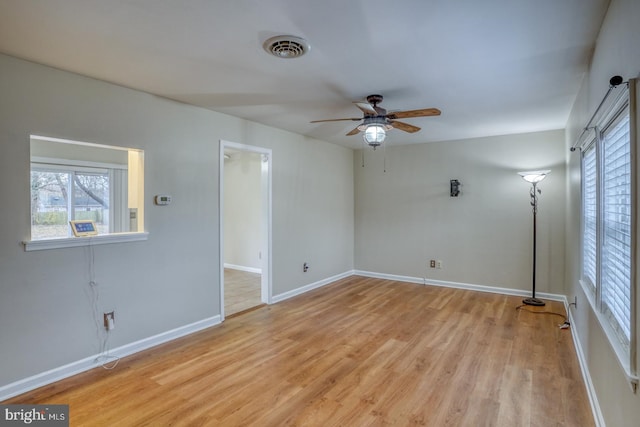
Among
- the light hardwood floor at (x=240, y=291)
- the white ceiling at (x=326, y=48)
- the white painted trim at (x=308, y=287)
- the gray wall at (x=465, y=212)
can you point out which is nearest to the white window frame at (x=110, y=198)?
the white ceiling at (x=326, y=48)

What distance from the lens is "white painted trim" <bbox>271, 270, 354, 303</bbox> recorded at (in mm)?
4826

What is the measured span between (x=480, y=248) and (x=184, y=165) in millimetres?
4425

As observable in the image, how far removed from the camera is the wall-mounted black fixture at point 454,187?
17.9ft

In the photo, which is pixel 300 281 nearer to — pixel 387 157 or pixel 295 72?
pixel 387 157

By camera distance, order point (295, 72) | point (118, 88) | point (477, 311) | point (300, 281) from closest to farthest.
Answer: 1. point (295, 72)
2. point (118, 88)
3. point (477, 311)
4. point (300, 281)

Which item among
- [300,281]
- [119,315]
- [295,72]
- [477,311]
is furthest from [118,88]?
[477,311]

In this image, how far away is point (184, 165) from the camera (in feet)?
11.8

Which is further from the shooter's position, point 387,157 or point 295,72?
point 387,157

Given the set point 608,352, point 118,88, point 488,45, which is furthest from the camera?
point 118,88

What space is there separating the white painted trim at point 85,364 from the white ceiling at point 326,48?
7.67ft

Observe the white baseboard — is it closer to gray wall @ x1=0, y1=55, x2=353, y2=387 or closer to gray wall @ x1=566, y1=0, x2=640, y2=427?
gray wall @ x1=0, y1=55, x2=353, y2=387

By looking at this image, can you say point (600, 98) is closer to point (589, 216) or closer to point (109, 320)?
point (589, 216)

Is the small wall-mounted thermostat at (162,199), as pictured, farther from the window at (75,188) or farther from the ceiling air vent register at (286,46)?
the ceiling air vent register at (286,46)

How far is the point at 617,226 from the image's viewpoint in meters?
1.83
